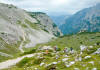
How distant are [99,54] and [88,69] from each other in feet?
28.2

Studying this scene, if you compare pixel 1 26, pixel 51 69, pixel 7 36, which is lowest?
pixel 51 69

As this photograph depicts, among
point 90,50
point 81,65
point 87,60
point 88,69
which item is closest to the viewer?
point 88,69

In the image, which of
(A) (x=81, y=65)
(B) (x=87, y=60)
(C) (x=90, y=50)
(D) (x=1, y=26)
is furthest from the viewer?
(D) (x=1, y=26)

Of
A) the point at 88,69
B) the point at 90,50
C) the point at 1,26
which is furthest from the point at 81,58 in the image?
the point at 1,26

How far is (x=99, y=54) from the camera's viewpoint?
3188cm

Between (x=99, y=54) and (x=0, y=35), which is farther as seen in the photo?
(x=0, y=35)

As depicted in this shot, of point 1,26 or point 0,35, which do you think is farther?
point 1,26

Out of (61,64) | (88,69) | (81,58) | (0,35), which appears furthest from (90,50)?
(0,35)

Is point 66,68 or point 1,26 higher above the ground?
point 1,26

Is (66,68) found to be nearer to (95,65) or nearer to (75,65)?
(75,65)

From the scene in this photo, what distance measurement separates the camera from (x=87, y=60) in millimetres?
29062

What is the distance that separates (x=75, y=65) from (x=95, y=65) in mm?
3682

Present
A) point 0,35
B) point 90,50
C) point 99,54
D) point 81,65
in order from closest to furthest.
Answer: point 81,65 < point 99,54 < point 90,50 < point 0,35

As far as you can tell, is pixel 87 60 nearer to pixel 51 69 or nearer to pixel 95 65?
pixel 95 65
